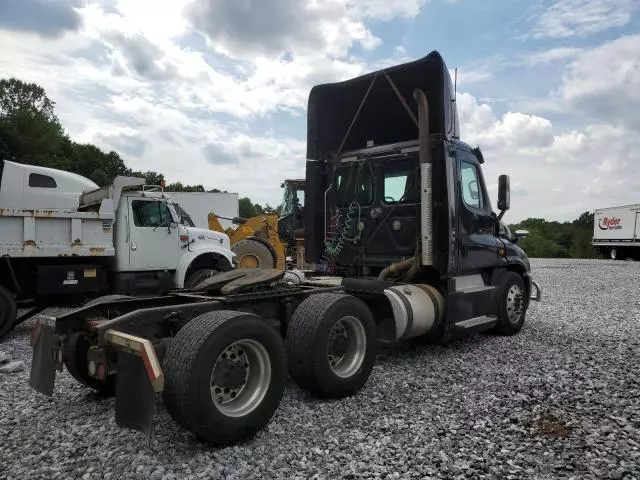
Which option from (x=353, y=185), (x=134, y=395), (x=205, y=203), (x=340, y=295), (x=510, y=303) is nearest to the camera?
(x=134, y=395)

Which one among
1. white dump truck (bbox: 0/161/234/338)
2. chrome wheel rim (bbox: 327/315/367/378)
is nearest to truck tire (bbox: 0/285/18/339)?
white dump truck (bbox: 0/161/234/338)

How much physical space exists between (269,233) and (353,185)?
32.0 feet

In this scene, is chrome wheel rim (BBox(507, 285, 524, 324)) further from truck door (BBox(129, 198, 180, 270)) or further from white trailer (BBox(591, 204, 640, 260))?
white trailer (BBox(591, 204, 640, 260))

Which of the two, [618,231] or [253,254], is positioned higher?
[618,231]

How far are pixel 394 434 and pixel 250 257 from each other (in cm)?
1182

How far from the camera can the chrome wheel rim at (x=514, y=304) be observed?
25.3 feet

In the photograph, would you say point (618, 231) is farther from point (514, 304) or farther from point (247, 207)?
point (247, 207)

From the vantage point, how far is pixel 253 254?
50.8ft

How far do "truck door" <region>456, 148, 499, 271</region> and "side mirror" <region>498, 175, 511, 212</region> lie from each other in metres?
0.21

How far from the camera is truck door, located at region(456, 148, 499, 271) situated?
6.79 meters

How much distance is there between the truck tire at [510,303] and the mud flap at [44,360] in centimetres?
585

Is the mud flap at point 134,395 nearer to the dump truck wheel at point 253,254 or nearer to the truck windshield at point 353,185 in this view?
the truck windshield at point 353,185

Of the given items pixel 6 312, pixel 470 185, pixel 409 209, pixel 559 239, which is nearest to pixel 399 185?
pixel 409 209

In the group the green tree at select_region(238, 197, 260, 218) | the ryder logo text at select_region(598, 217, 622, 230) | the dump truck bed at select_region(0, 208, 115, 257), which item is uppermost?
the green tree at select_region(238, 197, 260, 218)
